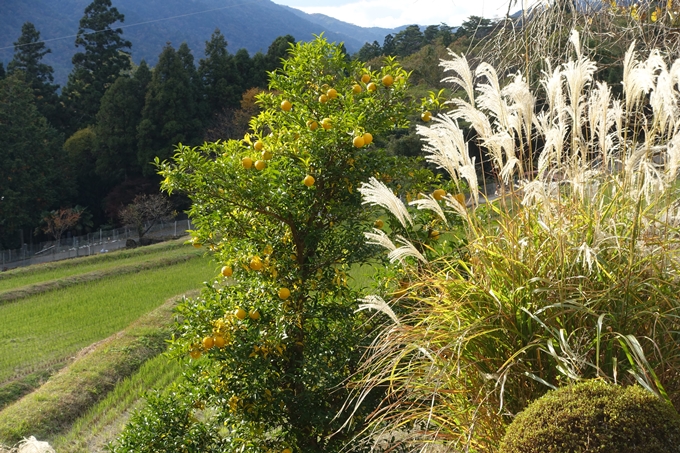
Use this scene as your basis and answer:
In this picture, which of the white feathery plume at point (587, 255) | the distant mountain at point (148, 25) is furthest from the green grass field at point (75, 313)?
the distant mountain at point (148, 25)

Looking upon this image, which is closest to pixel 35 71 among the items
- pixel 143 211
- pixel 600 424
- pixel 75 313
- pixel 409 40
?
pixel 143 211

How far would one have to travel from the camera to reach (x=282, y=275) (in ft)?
9.06

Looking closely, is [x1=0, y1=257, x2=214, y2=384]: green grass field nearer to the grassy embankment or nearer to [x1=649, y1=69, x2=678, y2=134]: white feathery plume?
the grassy embankment

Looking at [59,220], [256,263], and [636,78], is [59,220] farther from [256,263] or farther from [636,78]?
[636,78]

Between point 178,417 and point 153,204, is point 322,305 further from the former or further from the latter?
point 153,204

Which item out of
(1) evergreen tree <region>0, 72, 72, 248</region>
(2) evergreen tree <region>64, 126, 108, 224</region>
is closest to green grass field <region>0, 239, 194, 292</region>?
(1) evergreen tree <region>0, 72, 72, 248</region>

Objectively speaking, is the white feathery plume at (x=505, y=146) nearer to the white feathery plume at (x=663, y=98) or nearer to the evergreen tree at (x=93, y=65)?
the white feathery plume at (x=663, y=98)

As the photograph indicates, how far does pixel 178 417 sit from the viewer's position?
8.88 feet

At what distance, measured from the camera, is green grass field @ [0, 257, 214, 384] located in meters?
7.79

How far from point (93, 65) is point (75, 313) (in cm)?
3022

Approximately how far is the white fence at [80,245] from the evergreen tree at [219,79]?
6125 millimetres

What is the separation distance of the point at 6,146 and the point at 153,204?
6.29 meters

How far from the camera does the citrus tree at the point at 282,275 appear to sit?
8.50 feet

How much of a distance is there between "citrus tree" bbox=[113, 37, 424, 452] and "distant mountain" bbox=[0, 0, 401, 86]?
87321mm
